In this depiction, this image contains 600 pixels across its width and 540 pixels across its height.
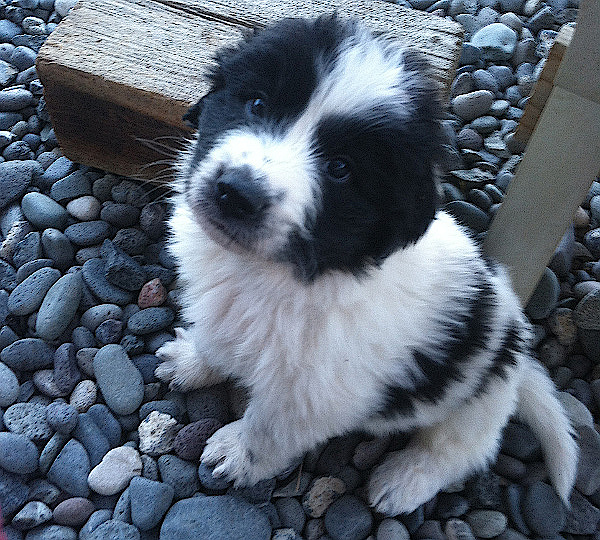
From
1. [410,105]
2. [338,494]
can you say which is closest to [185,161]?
[410,105]

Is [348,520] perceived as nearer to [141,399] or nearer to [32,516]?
[141,399]

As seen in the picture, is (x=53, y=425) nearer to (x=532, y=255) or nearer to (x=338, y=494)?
(x=338, y=494)

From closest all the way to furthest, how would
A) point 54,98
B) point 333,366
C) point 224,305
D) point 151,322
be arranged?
point 333,366 → point 224,305 → point 151,322 → point 54,98

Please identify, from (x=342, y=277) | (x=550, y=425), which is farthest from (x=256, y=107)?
(x=550, y=425)

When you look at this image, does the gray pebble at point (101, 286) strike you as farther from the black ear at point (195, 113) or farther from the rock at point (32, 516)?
the black ear at point (195, 113)

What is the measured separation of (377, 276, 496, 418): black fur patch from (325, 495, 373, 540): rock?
40cm

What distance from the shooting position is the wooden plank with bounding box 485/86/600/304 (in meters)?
1.88

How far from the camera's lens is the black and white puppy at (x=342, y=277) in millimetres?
1277

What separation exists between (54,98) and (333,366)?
1566mm

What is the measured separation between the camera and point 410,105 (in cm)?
131

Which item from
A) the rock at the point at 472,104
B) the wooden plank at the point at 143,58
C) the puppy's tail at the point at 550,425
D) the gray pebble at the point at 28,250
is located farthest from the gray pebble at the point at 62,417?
the rock at the point at 472,104

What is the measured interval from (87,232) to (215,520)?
1176 millimetres

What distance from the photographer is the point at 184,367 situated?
2.04m

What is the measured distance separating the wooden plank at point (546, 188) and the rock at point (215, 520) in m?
1.22
